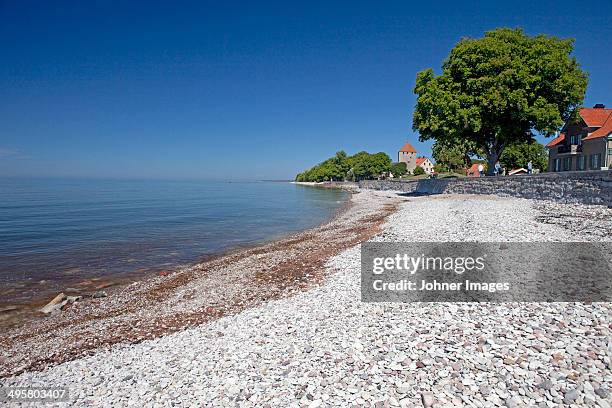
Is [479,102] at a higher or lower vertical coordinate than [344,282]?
higher

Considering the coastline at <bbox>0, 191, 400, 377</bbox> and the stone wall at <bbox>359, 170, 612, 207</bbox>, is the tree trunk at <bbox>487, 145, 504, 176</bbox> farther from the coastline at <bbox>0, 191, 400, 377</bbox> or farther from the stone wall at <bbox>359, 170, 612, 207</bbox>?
the coastline at <bbox>0, 191, 400, 377</bbox>

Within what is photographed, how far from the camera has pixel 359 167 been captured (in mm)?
148625

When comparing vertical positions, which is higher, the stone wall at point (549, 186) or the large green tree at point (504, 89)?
the large green tree at point (504, 89)

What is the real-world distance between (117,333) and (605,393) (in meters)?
9.76

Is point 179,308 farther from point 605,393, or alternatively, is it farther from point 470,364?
point 605,393

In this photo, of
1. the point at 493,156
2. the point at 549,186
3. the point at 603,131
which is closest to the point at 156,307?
the point at 549,186

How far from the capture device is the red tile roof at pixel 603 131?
1471 inches

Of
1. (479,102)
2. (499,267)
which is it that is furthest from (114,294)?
(479,102)

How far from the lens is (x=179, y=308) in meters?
10.1

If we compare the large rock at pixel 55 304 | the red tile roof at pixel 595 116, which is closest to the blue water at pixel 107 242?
the large rock at pixel 55 304

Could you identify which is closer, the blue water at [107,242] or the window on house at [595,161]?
the blue water at [107,242]

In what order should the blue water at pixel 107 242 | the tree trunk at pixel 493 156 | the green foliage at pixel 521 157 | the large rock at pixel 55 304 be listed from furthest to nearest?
the green foliage at pixel 521 157 → the tree trunk at pixel 493 156 → the blue water at pixel 107 242 → the large rock at pixel 55 304

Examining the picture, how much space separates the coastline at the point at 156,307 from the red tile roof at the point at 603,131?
131 ft

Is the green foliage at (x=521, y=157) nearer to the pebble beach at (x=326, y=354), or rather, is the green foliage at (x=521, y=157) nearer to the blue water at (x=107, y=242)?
the blue water at (x=107, y=242)
